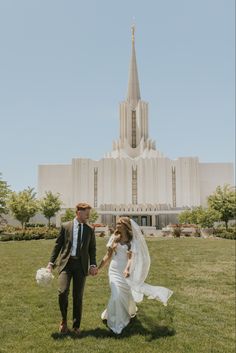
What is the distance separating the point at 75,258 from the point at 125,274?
0.97 m

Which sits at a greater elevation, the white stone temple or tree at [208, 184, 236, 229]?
the white stone temple

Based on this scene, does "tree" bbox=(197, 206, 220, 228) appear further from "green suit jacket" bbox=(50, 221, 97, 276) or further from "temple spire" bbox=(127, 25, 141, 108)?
"temple spire" bbox=(127, 25, 141, 108)

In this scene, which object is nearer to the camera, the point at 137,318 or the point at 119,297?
the point at 119,297

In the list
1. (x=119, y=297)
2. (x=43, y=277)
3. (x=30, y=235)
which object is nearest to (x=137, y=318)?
(x=119, y=297)

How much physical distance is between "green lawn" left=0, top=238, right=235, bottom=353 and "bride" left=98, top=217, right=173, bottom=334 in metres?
0.28

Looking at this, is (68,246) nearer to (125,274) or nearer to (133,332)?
(125,274)

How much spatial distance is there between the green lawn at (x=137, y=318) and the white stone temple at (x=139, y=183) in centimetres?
5660

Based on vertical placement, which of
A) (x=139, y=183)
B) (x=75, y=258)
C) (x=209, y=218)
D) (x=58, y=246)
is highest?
(x=139, y=183)

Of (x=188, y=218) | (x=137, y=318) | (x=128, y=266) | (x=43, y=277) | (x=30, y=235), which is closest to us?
(x=43, y=277)

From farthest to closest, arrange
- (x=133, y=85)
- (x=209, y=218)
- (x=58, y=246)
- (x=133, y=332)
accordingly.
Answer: (x=133, y=85) → (x=209, y=218) → (x=133, y=332) → (x=58, y=246)

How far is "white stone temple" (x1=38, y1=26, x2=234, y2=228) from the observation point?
228ft

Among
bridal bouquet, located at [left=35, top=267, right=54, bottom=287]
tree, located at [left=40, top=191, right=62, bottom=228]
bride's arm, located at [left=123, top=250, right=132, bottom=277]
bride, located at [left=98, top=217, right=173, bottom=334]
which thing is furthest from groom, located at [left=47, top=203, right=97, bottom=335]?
tree, located at [left=40, top=191, right=62, bottom=228]

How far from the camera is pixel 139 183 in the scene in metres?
72.2

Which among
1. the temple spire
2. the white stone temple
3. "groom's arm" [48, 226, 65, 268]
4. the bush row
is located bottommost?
the bush row
